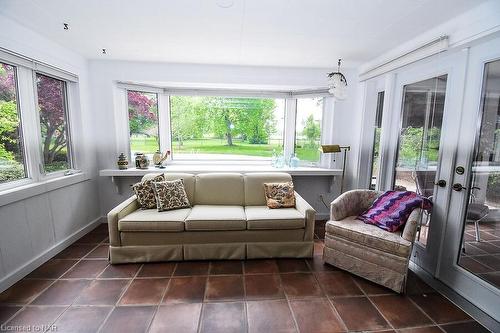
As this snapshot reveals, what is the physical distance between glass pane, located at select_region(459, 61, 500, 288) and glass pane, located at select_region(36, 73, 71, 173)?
4.24m

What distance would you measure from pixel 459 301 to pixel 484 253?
1.48ft

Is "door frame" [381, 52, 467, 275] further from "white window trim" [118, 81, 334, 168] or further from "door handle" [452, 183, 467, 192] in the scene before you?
"white window trim" [118, 81, 334, 168]

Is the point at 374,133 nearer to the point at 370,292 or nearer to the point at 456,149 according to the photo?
the point at 456,149

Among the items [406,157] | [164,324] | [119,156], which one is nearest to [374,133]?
[406,157]

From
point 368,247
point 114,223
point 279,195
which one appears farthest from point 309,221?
point 114,223

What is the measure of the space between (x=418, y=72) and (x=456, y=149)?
93 cm

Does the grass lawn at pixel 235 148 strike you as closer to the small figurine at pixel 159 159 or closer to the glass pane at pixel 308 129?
the glass pane at pixel 308 129

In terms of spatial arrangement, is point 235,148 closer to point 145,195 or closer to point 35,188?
point 145,195

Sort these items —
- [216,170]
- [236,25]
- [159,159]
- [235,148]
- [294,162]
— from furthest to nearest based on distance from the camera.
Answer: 1. [235,148]
2. [294,162]
3. [159,159]
4. [216,170]
5. [236,25]

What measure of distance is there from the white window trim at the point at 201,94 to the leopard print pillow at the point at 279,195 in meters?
1.10

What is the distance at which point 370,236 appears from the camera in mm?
2150

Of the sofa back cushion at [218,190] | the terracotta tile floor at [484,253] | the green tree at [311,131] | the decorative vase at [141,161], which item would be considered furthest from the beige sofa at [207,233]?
the green tree at [311,131]

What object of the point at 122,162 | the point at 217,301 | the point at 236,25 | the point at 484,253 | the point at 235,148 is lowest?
the point at 217,301

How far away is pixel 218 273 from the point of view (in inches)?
92.4
